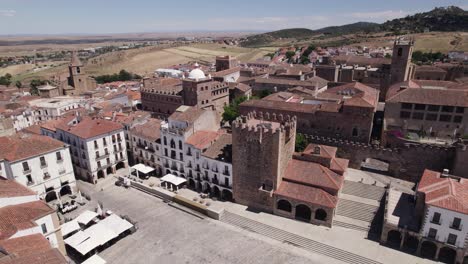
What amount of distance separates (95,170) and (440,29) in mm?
200907

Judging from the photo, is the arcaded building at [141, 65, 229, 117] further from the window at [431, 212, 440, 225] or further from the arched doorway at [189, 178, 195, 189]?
the window at [431, 212, 440, 225]

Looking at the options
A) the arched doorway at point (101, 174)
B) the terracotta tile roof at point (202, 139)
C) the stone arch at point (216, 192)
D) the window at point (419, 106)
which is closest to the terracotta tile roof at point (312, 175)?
the stone arch at point (216, 192)

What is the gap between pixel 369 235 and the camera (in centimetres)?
3416

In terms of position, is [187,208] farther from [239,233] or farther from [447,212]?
[447,212]

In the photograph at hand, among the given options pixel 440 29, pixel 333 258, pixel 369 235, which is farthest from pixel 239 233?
pixel 440 29

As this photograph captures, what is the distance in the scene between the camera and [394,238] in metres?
33.7

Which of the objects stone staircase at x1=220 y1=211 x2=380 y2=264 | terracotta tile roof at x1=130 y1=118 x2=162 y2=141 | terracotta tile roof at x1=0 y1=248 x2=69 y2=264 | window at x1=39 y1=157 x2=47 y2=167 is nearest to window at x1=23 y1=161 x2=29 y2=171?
window at x1=39 y1=157 x2=47 y2=167

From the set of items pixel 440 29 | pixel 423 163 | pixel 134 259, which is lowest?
pixel 134 259

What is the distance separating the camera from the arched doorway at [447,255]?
100 feet

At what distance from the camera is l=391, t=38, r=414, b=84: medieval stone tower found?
6619 centimetres

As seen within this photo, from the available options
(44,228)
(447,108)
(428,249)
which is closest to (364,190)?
(428,249)

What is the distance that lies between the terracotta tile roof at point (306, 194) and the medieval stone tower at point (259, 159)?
1094 mm

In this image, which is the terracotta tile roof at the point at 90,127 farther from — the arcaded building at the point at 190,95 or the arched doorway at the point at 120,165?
the arcaded building at the point at 190,95

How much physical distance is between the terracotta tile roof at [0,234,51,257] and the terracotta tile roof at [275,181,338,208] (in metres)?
25.5
